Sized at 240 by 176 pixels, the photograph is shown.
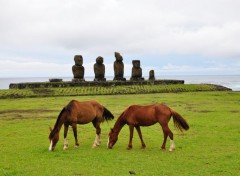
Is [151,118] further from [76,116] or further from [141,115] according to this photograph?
[76,116]

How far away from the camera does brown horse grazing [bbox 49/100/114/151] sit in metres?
13.3

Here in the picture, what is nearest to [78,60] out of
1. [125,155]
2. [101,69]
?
[101,69]

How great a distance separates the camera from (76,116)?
46.1ft

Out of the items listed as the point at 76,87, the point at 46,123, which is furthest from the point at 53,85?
the point at 46,123

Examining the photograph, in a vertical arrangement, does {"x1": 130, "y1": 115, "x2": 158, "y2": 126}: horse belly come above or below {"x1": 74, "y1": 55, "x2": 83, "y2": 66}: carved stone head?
below

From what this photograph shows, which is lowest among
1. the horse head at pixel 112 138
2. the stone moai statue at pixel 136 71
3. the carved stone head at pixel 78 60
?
the horse head at pixel 112 138

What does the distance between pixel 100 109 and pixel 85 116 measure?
1000 mm

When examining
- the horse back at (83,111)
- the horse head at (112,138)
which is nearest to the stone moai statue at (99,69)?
the horse back at (83,111)

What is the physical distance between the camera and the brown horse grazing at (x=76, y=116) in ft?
43.8

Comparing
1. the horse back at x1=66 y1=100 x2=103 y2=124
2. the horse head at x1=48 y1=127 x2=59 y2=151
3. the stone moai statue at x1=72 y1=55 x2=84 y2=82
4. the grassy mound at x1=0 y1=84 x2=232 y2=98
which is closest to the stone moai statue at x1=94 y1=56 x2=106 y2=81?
the stone moai statue at x1=72 y1=55 x2=84 y2=82

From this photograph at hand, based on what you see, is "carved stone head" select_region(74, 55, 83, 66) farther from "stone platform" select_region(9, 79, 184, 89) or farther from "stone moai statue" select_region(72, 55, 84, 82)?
"stone platform" select_region(9, 79, 184, 89)

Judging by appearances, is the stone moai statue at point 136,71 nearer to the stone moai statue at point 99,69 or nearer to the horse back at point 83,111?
the stone moai statue at point 99,69

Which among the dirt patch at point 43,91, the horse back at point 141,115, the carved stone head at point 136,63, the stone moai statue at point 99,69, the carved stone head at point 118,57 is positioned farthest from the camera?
the carved stone head at point 136,63

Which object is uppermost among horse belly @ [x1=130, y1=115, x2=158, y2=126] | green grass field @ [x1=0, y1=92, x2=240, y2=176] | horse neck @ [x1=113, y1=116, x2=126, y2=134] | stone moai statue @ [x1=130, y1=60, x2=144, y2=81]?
stone moai statue @ [x1=130, y1=60, x2=144, y2=81]
